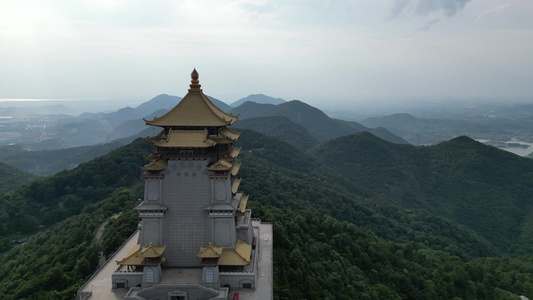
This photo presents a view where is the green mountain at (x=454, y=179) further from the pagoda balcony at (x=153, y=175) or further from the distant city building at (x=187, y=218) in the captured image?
the pagoda balcony at (x=153, y=175)

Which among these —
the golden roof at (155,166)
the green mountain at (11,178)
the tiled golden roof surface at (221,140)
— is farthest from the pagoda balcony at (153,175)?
the green mountain at (11,178)

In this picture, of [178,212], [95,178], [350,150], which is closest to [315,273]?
[178,212]

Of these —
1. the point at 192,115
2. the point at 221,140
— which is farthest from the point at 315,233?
the point at 192,115

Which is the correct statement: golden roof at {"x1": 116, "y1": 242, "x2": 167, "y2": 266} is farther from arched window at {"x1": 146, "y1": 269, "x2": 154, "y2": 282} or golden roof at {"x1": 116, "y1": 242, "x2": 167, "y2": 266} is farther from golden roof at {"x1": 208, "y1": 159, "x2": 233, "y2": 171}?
golden roof at {"x1": 208, "y1": 159, "x2": 233, "y2": 171}

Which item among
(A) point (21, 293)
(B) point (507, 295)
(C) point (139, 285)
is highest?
(C) point (139, 285)

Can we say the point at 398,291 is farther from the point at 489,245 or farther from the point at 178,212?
the point at 489,245

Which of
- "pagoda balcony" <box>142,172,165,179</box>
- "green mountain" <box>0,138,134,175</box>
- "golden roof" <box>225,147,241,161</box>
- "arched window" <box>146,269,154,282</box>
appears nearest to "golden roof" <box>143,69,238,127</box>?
"golden roof" <box>225,147,241,161</box>
